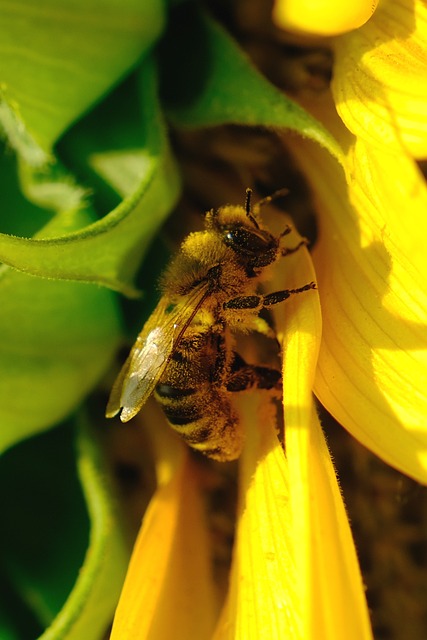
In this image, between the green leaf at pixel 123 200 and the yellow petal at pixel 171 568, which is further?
the yellow petal at pixel 171 568

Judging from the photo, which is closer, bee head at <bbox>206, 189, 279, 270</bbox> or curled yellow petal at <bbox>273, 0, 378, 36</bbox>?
curled yellow petal at <bbox>273, 0, 378, 36</bbox>

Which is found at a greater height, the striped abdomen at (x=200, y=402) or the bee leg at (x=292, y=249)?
the bee leg at (x=292, y=249)

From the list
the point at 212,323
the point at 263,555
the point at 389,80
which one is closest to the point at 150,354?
the point at 212,323

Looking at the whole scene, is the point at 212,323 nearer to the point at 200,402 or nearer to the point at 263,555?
the point at 200,402

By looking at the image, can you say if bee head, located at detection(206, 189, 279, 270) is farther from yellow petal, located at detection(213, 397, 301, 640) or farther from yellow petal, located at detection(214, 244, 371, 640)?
yellow petal, located at detection(213, 397, 301, 640)

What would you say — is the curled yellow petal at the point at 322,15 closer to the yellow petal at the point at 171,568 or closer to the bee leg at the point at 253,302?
the bee leg at the point at 253,302

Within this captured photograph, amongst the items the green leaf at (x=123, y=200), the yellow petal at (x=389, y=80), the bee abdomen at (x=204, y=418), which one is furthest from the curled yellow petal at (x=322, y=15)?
the bee abdomen at (x=204, y=418)

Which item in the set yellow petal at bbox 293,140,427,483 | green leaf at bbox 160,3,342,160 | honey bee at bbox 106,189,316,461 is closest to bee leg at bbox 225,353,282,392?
honey bee at bbox 106,189,316,461

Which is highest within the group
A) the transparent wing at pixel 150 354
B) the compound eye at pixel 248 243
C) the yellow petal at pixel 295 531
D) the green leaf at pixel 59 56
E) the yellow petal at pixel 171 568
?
the green leaf at pixel 59 56
